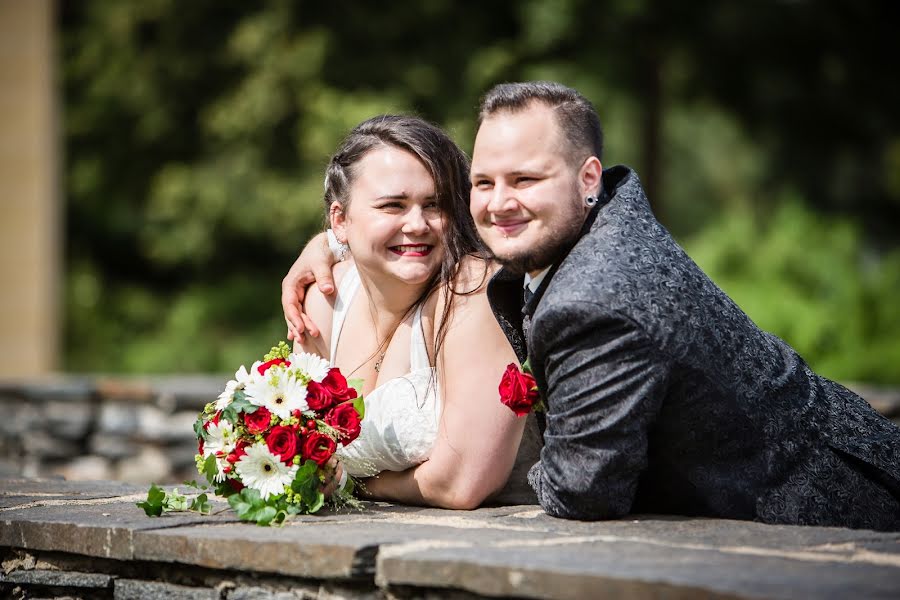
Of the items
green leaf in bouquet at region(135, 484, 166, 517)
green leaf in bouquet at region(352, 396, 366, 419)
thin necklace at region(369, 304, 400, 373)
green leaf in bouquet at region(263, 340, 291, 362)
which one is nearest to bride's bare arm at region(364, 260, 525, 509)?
green leaf in bouquet at region(352, 396, 366, 419)

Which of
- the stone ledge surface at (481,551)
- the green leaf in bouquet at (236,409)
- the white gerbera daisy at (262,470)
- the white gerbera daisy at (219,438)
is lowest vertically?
the stone ledge surface at (481,551)

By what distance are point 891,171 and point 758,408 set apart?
11160 mm

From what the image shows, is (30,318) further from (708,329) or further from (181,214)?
(708,329)

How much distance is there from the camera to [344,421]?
10.1ft

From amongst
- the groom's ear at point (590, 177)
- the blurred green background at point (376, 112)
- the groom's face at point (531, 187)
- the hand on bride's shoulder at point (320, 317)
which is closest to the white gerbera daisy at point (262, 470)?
the groom's face at point (531, 187)

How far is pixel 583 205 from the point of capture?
9.86ft

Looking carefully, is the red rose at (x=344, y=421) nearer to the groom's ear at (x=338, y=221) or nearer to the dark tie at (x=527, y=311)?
the dark tie at (x=527, y=311)

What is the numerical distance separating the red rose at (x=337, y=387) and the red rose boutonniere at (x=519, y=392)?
18.3 inches

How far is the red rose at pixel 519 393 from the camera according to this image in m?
3.00

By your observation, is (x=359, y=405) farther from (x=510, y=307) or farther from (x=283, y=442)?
(x=510, y=307)

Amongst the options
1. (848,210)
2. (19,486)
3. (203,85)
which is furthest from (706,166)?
(19,486)

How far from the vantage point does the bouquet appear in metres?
3.00

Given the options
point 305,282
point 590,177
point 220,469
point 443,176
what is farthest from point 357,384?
point 590,177

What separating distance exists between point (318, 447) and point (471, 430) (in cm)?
47
